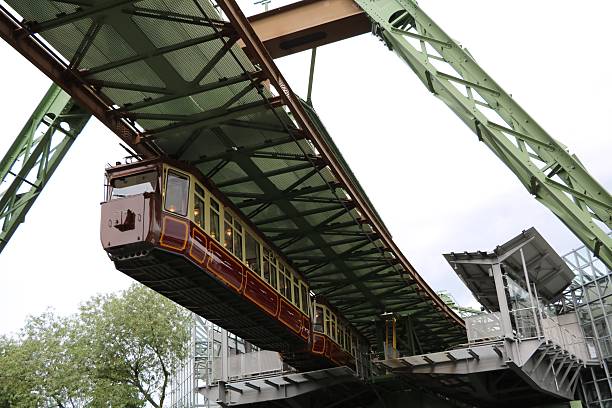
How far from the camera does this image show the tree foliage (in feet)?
111

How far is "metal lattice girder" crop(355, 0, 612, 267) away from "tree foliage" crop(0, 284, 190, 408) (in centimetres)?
2498

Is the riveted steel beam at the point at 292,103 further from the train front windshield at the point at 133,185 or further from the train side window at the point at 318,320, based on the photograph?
the train front windshield at the point at 133,185

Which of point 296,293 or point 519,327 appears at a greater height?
point 296,293

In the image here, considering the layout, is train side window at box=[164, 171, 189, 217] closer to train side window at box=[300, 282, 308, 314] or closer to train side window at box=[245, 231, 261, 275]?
train side window at box=[245, 231, 261, 275]

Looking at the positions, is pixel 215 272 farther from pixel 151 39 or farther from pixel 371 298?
pixel 371 298

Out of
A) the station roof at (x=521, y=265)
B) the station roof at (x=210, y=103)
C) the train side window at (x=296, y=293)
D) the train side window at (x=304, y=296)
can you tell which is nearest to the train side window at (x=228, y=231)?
the station roof at (x=210, y=103)

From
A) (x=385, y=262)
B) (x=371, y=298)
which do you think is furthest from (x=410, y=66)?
(x=371, y=298)

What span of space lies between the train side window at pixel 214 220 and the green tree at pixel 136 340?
1996cm

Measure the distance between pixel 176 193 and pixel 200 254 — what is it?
143 centimetres

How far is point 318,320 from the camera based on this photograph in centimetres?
2162

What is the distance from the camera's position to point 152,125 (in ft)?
50.1

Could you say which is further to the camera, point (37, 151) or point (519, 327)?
point (519, 327)

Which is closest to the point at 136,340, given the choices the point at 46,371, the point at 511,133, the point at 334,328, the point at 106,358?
the point at 106,358

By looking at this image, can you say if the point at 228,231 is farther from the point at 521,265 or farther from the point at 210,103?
the point at 521,265
